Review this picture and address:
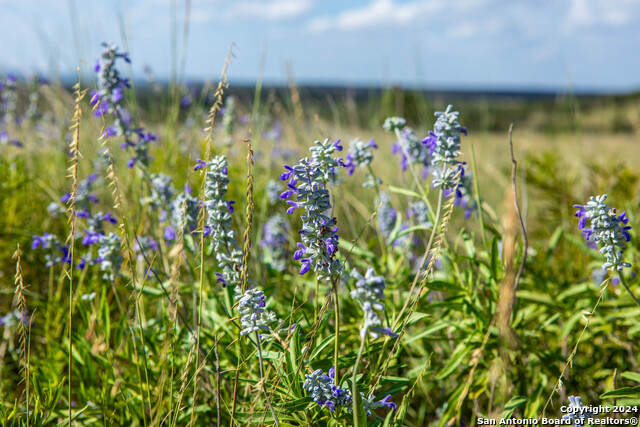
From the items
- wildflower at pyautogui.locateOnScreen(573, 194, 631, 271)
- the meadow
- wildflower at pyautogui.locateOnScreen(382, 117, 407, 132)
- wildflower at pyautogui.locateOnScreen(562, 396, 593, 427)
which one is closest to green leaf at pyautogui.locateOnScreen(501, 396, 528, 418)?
the meadow

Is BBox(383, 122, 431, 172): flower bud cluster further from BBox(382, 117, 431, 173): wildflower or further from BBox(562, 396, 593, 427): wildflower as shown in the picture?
BBox(562, 396, 593, 427): wildflower

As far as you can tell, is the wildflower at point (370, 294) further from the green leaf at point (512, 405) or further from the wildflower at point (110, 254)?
the wildflower at point (110, 254)

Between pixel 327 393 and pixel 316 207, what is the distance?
1.71 feet

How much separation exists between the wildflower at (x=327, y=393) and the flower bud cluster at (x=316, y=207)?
30 cm

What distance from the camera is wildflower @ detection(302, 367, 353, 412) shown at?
1315 mm

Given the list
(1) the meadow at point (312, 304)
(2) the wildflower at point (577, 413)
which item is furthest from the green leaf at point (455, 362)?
(2) the wildflower at point (577, 413)

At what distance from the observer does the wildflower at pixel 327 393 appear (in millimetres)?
1315

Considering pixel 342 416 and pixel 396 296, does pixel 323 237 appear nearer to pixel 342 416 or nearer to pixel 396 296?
pixel 342 416

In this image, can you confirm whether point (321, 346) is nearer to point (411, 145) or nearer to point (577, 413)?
point (577, 413)

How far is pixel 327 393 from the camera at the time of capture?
4.33 feet

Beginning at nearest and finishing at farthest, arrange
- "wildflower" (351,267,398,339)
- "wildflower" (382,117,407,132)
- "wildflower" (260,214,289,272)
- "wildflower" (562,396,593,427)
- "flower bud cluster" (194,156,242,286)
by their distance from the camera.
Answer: "wildflower" (351,267,398,339) → "wildflower" (562,396,593,427) → "flower bud cluster" (194,156,242,286) → "wildflower" (382,117,407,132) → "wildflower" (260,214,289,272)

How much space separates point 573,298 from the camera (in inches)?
86.6

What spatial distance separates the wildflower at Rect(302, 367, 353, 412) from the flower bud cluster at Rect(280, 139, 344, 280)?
0.97 ft

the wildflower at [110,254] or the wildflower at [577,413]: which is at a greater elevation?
the wildflower at [110,254]
